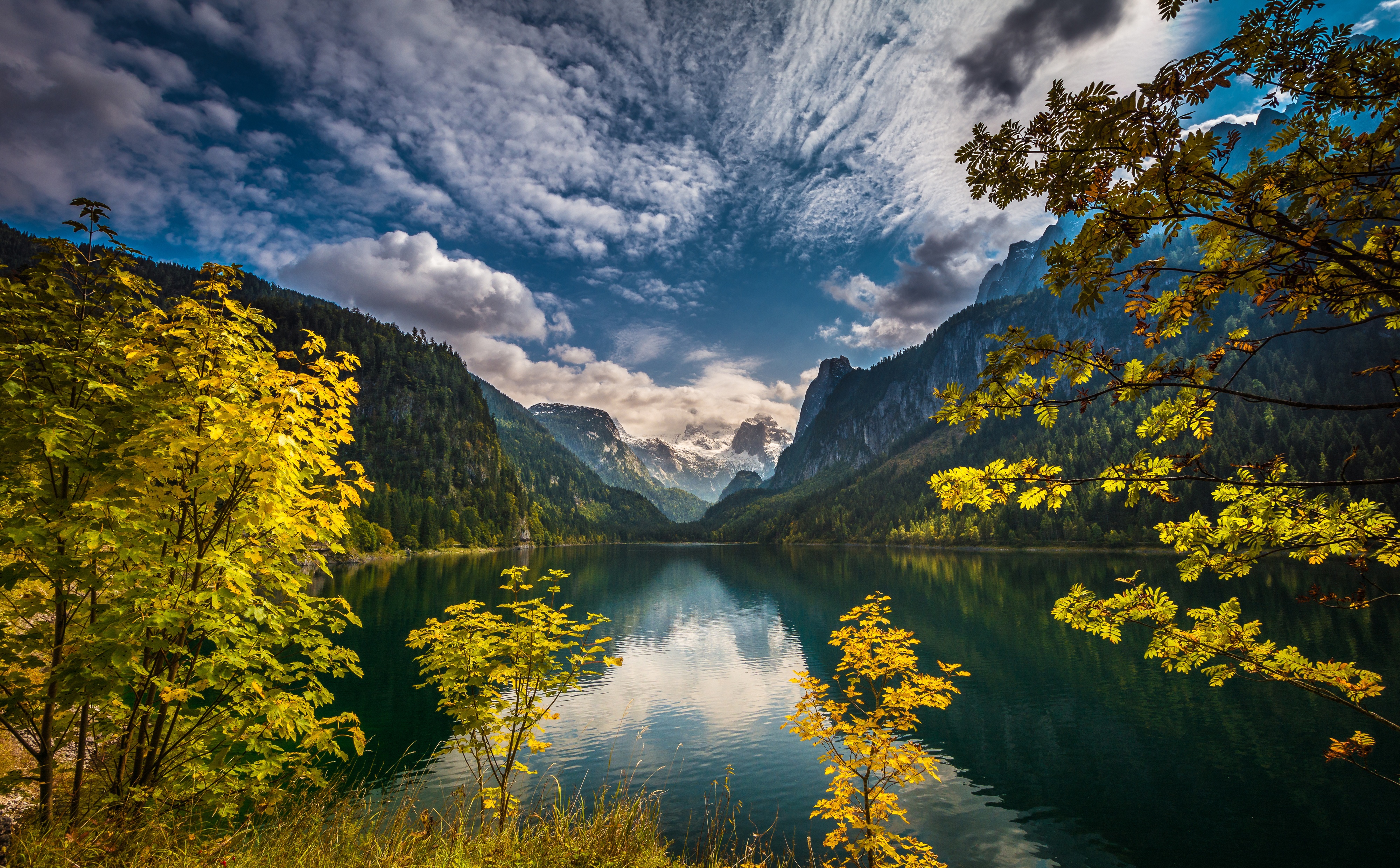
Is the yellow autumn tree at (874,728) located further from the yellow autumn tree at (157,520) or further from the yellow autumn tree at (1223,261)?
the yellow autumn tree at (157,520)

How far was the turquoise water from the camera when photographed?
15.4m

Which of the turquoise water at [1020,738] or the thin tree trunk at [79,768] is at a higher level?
the thin tree trunk at [79,768]

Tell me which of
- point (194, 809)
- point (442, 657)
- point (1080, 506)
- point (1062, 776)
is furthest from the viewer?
point (1080, 506)

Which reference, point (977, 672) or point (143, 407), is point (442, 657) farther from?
point (977, 672)

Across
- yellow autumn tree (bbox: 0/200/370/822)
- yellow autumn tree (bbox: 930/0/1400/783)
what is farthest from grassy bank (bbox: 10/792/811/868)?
yellow autumn tree (bbox: 930/0/1400/783)

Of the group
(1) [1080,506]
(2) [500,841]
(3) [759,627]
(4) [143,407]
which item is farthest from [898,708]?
(1) [1080,506]

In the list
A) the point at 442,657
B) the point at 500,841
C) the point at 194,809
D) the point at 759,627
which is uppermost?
the point at 442,657

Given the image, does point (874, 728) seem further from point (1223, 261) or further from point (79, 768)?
point (79, 768)

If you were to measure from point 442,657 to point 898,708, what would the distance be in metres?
8.85

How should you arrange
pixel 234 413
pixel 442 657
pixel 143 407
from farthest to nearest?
Answer: 1. pixel 442 657
2. pixel 143 407
3. pixel 234 413

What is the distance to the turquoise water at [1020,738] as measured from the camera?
1541cm

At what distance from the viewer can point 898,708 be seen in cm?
1088

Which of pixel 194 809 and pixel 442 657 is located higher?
pixel 442 657

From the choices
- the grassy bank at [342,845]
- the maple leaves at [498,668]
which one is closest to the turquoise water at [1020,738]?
the grassy bank at [342,845]
